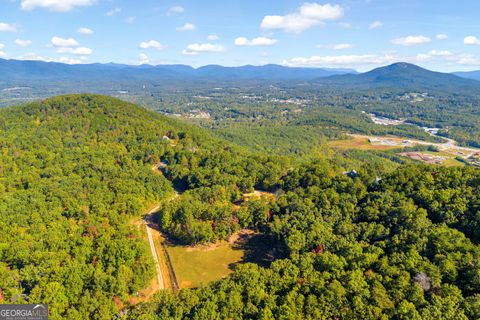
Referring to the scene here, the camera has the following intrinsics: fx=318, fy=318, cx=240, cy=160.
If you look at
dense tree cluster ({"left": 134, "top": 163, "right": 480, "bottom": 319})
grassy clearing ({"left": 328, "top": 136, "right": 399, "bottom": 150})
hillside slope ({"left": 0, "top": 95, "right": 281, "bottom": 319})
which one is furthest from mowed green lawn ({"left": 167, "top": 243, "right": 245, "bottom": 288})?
grassy clearing ({"left": 328, "top": 136, "right": 399, "bottom": 150})

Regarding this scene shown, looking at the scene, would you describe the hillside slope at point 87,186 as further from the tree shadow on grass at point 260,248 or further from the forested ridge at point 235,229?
the tree shadow on grass at point 260,248

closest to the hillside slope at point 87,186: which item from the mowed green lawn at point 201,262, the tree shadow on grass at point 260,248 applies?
the mowed green lawn at point 201,262

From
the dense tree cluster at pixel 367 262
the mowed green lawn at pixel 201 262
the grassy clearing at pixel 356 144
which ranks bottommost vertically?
the mowed green lawn at pixel 201 262

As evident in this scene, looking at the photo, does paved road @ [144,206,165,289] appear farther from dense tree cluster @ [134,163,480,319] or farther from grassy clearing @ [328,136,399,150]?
grassy clearing @ [328,136,399,150]

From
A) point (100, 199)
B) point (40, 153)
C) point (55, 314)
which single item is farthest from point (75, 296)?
point (40, 153)

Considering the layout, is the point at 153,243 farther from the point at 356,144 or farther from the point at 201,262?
the point at 356,144

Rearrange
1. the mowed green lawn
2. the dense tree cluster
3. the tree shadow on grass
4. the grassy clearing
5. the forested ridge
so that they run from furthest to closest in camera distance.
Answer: the grassy clearing < the tree shadow on grass < the mowed green lawn < the forested ridge < the dense tree cluster

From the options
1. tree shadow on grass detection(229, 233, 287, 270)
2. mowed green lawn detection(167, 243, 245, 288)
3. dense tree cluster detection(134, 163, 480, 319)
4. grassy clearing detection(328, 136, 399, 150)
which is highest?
dense tree cluster detection(134, 163, 480, 319)
